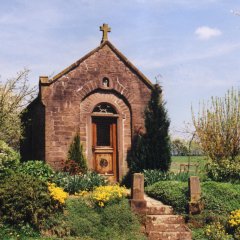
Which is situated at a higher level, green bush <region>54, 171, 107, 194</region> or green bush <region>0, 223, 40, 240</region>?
green bush <region>54, 171, 107, 194</region>

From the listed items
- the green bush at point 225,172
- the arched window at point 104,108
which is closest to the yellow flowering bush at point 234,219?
the green bush at point 225,172

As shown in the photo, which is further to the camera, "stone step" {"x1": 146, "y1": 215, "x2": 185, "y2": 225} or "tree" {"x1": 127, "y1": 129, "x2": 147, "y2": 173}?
"tree" {"x1": 127, "y1": 129, "x2": 147, "y2": 173}

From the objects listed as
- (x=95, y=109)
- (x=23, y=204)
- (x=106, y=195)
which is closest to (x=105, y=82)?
(x=95, y=109)

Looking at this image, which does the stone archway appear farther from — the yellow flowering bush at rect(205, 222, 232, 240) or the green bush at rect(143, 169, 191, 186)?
the yellow flowering bush at rect(205, 222, 232, 240)

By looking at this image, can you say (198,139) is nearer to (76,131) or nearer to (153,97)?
(153,97)

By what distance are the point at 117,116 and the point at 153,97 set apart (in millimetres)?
1974

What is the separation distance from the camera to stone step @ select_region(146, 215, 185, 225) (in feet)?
43.2

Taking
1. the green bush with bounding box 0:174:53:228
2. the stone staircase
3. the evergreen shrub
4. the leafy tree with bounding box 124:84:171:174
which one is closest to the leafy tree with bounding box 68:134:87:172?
the leafy tree with bounding box 124:84:171:174

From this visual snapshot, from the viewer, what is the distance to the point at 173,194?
1416 centimetres

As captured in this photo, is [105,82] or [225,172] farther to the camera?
[105,82]

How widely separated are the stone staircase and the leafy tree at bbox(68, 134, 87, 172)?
15.4 ft

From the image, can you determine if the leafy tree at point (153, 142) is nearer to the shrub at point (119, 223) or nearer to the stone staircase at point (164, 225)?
the stone staircase at point (164, 225)

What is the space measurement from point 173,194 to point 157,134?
5290mm

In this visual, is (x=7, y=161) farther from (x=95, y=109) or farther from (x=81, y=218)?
(x=95, y=109)
